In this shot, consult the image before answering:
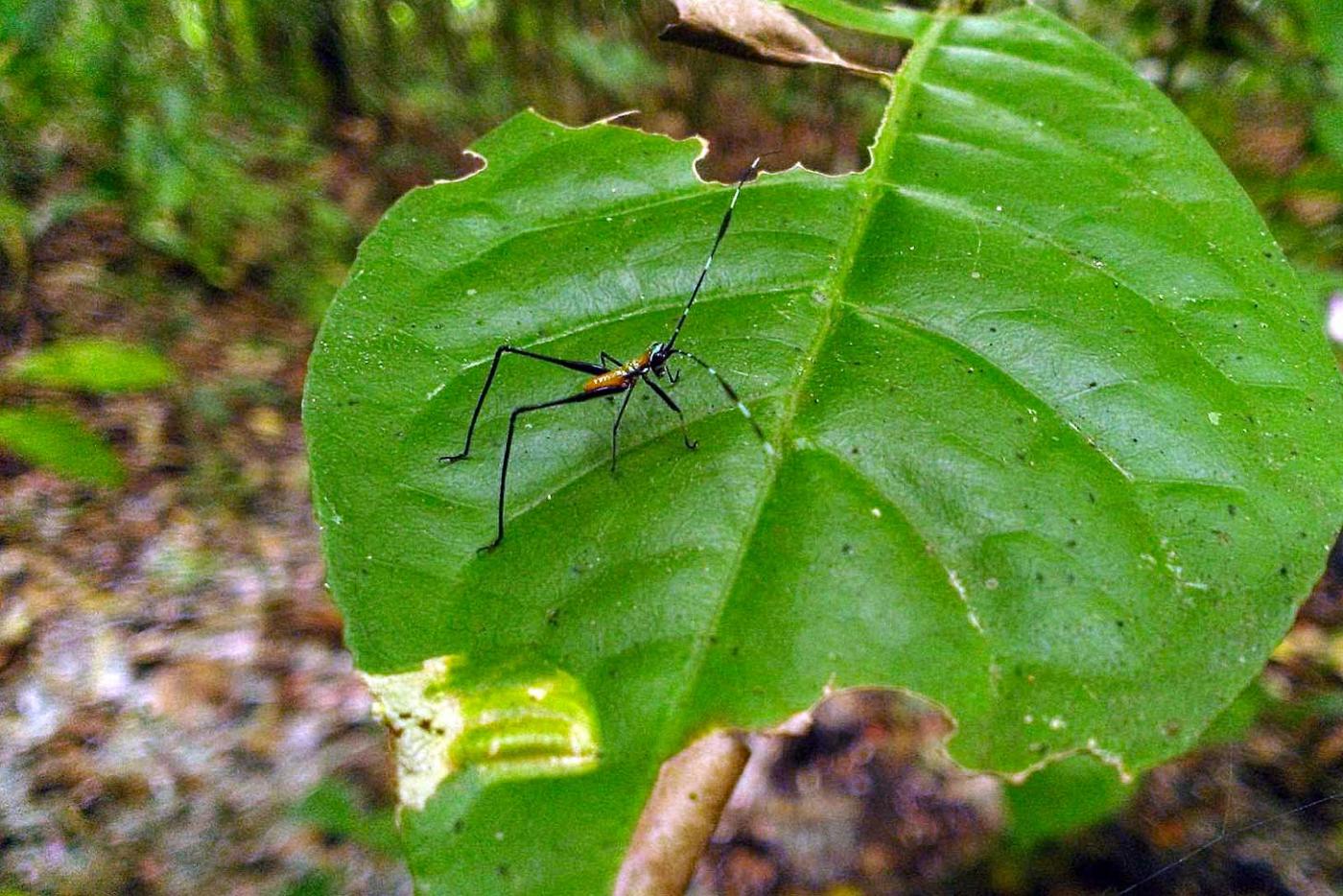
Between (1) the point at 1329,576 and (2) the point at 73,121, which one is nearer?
(1) the point at 1329,576

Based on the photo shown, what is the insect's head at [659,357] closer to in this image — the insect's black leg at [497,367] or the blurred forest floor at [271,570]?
the insect's black leg at [497,367]

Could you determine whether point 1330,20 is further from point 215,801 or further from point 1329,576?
point 215,801

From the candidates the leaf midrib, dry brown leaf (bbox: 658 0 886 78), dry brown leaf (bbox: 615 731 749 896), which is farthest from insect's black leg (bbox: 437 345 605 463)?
dry brown leaf (bbox: 658 0 886 78)

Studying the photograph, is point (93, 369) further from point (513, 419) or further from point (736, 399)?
point (736, 399)

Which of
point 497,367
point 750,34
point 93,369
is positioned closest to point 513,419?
point 497,367

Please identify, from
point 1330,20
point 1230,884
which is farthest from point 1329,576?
point 1330,20

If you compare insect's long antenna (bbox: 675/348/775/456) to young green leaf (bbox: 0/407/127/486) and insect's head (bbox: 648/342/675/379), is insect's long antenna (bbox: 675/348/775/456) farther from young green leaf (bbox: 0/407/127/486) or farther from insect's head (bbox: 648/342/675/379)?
young green leaf (bbox: 0/407/127/486)

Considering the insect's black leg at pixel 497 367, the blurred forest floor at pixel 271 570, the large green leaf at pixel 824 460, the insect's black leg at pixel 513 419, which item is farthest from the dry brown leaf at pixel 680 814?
the blurred forest floor at pixel 271 570
